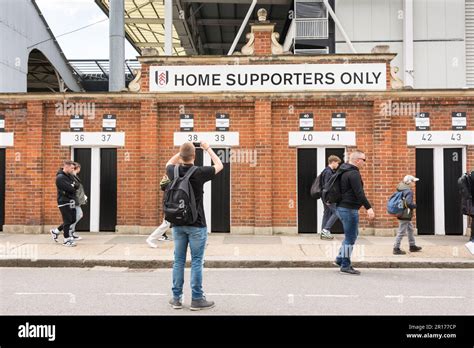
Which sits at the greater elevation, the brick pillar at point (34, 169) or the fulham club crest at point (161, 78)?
the fulham club crest at point (161, 78)

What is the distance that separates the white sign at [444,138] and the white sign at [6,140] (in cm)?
1063

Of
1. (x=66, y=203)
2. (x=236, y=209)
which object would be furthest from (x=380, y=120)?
(x=66, y=203)

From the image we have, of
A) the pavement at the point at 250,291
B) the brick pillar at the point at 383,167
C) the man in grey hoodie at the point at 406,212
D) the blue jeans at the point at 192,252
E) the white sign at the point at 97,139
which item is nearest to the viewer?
the blue jeans at the point at 192,252

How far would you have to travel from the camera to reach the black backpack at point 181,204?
503 centimetres

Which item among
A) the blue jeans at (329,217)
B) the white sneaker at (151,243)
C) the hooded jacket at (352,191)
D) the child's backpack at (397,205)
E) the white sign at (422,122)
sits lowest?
the white sneaker at (151,243)

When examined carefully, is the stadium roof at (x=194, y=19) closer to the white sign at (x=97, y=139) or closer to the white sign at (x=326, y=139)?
the white sign at (x=97, y=139)

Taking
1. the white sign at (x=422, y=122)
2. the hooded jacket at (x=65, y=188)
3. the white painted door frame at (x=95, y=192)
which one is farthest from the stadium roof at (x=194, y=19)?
the hooded jacket at (x=65, y=188)

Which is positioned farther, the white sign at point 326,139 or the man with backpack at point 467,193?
the white sign at point 326,139

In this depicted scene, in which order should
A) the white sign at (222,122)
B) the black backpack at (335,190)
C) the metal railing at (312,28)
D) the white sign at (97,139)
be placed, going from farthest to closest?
1. the metal railing at (312,28)
2. the white sign at (97,139)
3. the white sign at (222,122)
4. the black backpack at (335,190)

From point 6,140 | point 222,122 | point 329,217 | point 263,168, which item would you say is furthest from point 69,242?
point 329,217

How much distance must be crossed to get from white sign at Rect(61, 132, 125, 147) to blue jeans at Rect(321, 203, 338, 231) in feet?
18.1

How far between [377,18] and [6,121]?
13109 millimetres

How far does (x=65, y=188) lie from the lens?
9484 mm

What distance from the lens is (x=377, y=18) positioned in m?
16.5
